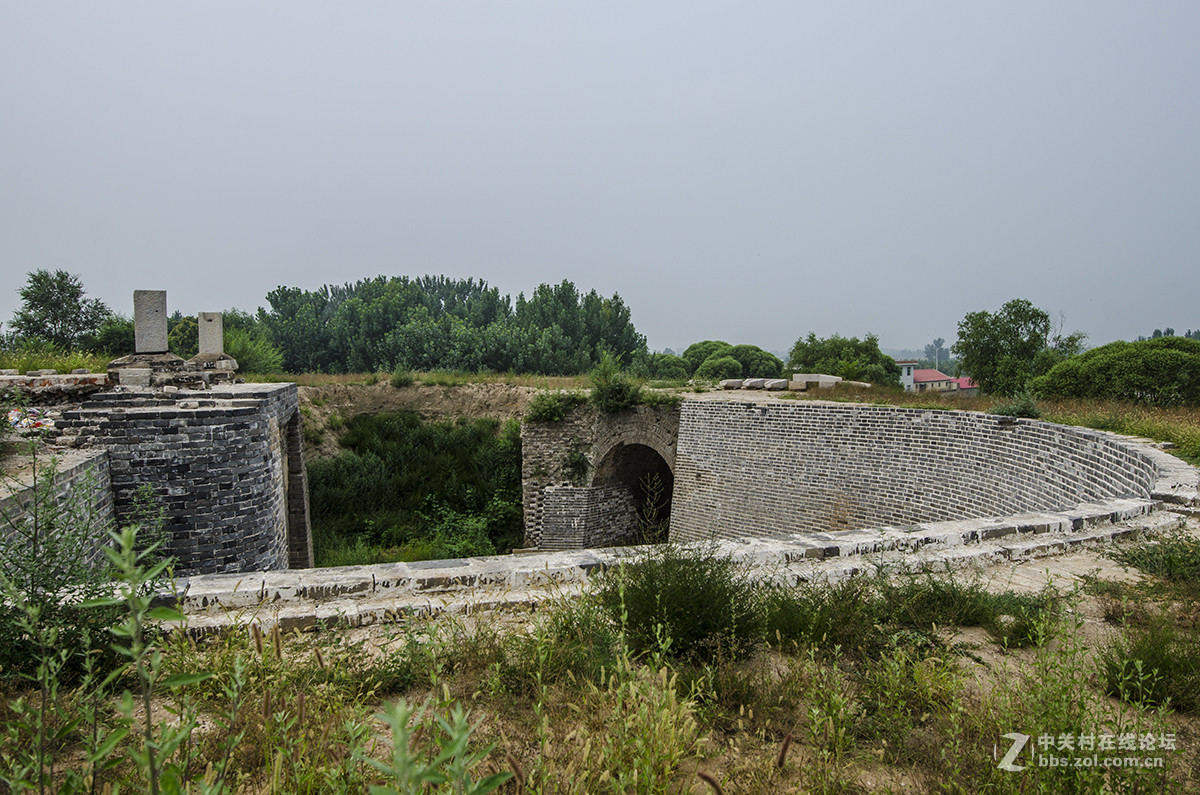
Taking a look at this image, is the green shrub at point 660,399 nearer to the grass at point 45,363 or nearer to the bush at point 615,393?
the bush at point 615,393

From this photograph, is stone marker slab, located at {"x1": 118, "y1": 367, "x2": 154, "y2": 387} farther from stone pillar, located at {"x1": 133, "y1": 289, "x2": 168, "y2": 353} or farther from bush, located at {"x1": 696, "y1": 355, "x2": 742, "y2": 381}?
bush, located at {"x1": 696, "y1": 355, "x2": 742, "y2": 381}

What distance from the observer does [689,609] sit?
2.79m

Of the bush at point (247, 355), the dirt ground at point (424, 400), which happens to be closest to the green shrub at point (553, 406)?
the dirt ground at point (424, 400)

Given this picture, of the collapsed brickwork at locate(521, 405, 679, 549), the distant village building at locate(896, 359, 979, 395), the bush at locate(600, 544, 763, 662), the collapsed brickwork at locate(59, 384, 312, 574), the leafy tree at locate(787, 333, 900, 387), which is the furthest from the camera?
the distant village building at locate(896, 359, 979, 395)

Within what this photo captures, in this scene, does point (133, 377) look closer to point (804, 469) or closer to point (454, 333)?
point (804, 469)

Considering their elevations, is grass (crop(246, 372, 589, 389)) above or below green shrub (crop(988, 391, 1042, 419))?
above

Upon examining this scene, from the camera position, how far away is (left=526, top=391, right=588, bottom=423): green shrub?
45.6 feet

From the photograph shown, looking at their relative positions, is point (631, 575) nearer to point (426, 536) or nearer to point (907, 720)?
point (907, 720)

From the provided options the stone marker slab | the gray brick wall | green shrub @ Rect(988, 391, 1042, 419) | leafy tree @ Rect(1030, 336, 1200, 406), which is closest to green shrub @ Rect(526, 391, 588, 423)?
the stone marker slab

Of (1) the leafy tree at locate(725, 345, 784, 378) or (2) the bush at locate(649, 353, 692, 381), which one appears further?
(1) the leafy tree at locate(725, 345, 784, 378)

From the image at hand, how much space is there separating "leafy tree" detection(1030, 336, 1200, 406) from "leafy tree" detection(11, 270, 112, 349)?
121ft

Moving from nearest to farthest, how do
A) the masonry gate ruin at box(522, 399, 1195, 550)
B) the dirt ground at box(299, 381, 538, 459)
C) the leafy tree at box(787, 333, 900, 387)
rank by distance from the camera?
the masonry gate ruin at box(522, 399, 1195, 550) → the dirt ground at box(299, 381, 538, 459) → the leafy tree at box(787, 333, 900, 387)

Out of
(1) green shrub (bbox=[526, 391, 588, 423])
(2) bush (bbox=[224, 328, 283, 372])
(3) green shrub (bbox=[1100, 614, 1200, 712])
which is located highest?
(2) bush (bbox=[224, 328, 283, 372])

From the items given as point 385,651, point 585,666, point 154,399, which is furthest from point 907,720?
point 154,399
